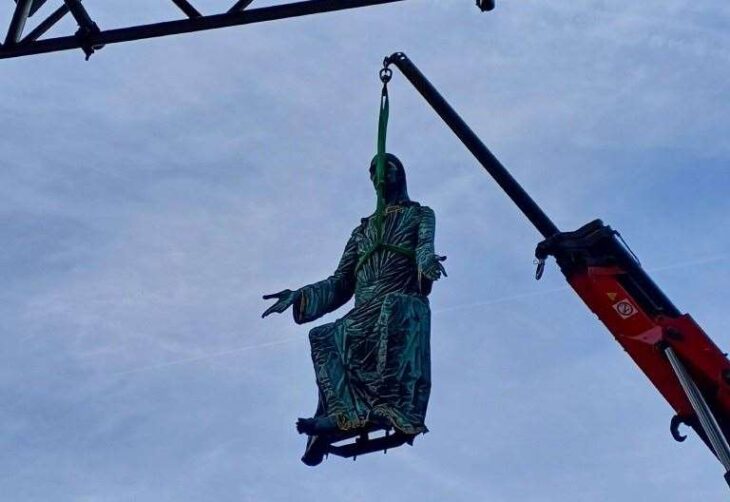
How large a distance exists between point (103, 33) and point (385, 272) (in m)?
2.89

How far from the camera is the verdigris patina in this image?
36.9 ft

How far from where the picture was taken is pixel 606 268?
13.2 metres

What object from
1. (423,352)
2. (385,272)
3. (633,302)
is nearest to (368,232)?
(385,272)

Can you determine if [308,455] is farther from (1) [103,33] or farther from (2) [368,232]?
(1) [103,33]

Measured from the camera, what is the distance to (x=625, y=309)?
13031 millimetres

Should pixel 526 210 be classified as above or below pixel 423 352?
above

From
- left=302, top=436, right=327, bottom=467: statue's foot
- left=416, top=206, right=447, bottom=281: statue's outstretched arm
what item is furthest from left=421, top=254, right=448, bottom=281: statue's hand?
left=302, top=436, right=327, bottom=467: statue's foot

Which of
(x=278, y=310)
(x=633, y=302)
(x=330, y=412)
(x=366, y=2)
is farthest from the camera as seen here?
(x=633, y=302)

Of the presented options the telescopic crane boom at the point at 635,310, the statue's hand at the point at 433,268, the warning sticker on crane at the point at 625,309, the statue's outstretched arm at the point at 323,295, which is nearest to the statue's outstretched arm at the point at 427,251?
the statue's hand at the point at 433,268

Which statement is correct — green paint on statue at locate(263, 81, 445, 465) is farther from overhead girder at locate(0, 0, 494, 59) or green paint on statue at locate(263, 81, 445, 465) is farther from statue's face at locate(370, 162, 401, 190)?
overhead girder at locate(0, 0, 494, 59)

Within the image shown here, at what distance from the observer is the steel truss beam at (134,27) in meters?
10.8

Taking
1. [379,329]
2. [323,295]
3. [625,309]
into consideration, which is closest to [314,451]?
[379,329]

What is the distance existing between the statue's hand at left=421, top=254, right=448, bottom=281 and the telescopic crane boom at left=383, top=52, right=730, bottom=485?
59.2 inches

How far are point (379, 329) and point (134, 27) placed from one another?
287cm
